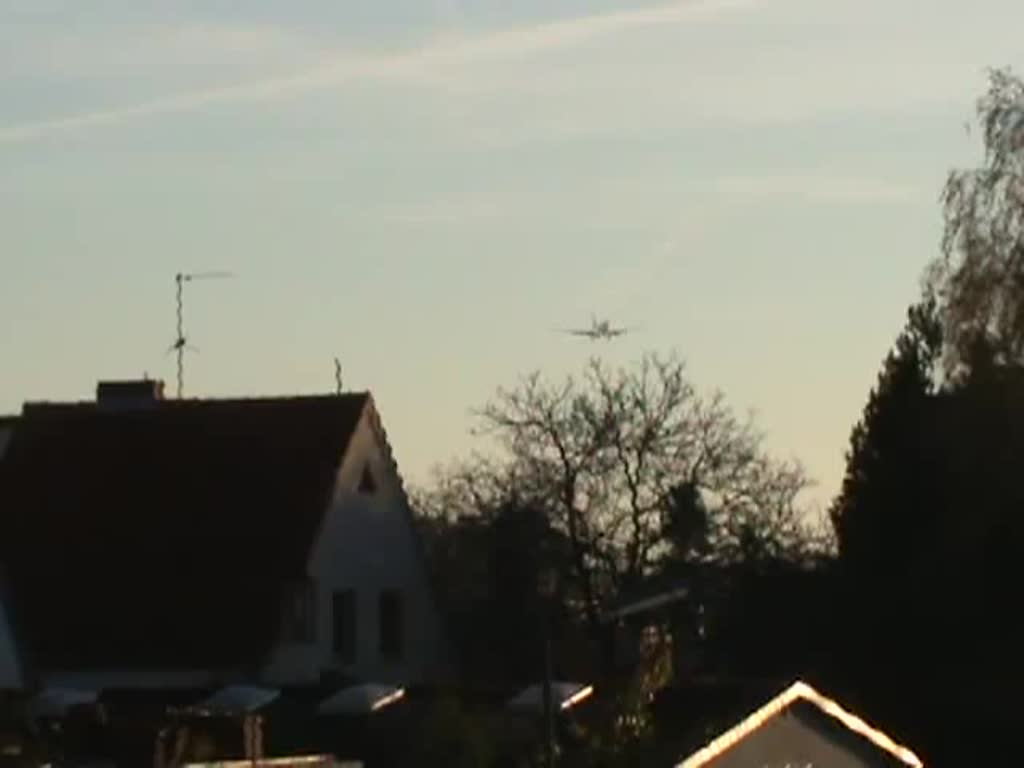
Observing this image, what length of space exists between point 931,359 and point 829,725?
11.1 m

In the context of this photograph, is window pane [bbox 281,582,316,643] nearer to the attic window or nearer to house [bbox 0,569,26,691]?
the attic window

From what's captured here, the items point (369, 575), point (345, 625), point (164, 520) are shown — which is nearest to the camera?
point (164, 520)

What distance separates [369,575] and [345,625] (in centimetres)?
95

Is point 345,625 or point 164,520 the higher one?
point 164,520

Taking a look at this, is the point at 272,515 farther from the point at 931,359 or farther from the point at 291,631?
the point at 931,359

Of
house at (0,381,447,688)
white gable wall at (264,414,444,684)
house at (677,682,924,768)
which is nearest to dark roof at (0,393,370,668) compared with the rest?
house at (0,381,447,688)

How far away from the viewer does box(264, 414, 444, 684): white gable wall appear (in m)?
51.1

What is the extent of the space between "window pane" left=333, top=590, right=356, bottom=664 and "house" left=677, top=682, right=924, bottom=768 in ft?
37.8

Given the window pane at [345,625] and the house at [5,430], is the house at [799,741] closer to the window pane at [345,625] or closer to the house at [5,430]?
the window pane at [345,625]

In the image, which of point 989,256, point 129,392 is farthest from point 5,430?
point 989,256

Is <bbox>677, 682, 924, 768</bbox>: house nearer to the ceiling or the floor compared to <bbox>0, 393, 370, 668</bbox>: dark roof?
nearer to the floor

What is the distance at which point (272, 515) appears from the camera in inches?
2019

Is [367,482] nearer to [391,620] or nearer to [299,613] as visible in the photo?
[391,620]

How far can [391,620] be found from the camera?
54.2 meters
